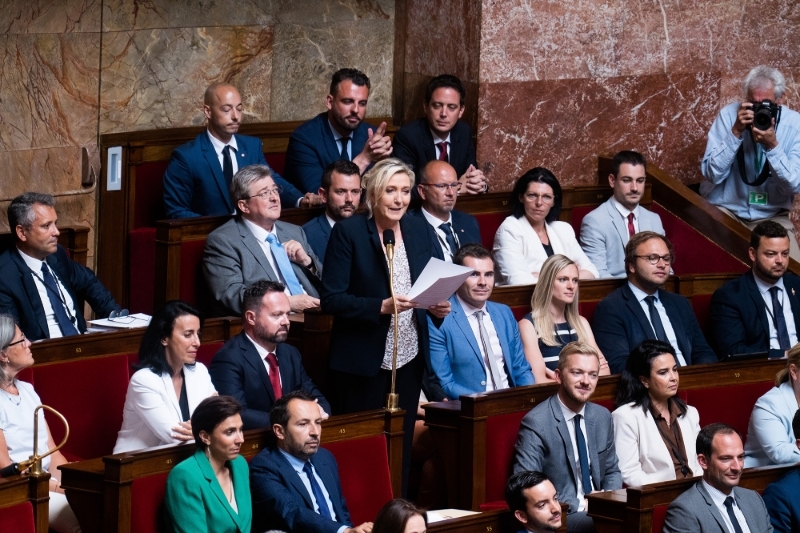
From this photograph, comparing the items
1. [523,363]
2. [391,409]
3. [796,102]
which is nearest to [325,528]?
[391,409]

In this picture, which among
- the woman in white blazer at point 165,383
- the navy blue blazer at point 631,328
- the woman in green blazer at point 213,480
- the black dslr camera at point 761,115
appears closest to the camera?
the woman in green blazer at point 213,480

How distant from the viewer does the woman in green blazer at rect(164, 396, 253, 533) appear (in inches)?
106

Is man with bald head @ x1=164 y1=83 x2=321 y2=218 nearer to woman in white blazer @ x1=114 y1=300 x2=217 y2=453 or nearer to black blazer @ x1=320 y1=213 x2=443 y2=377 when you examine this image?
black blazer @ x1=320 y1=213 x2=443 y2=377

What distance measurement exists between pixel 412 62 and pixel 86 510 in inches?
113

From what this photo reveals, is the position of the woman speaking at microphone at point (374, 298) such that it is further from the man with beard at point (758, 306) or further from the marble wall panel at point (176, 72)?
the marble wall panel at point (176, 72)

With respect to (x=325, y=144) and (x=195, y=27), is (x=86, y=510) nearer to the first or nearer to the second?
(x=325, y=144)

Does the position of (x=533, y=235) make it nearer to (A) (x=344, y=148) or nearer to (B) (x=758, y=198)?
(A) (x=344, y=148)

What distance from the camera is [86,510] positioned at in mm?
2688

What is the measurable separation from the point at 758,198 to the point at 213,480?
2.75m

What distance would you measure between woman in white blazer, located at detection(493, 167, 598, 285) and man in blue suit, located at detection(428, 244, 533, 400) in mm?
492

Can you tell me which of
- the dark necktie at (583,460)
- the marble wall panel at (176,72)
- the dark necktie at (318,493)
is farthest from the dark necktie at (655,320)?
the marble wall panel at (176,72)

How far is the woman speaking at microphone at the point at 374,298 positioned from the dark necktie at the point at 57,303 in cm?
76

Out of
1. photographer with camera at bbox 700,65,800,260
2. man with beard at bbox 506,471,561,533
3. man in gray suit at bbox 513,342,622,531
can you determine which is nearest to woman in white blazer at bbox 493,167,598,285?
photographer with camera at bbox 700,65,800,260

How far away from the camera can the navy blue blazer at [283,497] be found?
9.23 feet
